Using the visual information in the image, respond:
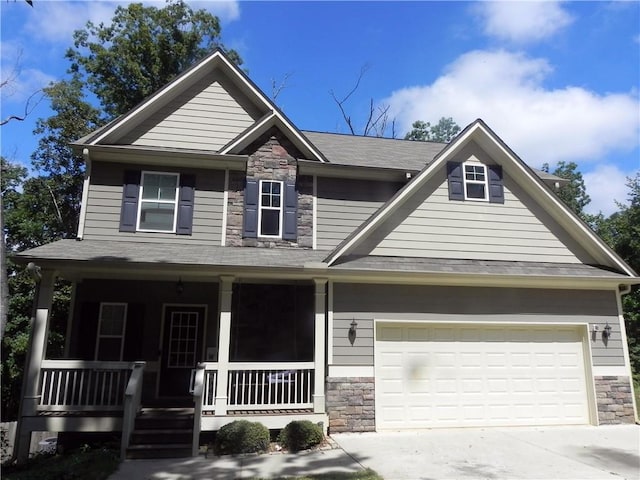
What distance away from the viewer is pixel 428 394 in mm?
9312

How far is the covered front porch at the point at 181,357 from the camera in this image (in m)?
8.14

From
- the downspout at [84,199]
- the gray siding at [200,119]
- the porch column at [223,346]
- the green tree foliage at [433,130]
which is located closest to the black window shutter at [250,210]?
the gray siding at [200,119]

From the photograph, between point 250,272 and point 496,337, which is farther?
point 496,337

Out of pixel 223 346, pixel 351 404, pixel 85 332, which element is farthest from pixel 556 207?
pixel 85 332

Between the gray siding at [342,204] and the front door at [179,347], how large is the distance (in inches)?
135

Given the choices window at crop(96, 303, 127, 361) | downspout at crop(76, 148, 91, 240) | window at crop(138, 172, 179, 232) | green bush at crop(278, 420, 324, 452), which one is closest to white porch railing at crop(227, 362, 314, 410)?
green bush at crop(278, 420, 324, 452)

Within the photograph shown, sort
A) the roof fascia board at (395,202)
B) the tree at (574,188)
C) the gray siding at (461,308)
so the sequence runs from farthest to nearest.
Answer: the tree at (574,188)
the roof fascia board at (395,202)
the gray siding at (461,308)

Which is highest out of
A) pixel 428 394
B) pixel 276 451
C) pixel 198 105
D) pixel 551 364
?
pixel 198 105

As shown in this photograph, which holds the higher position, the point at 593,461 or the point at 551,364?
the point at 551,364

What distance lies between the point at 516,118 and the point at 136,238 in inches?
516

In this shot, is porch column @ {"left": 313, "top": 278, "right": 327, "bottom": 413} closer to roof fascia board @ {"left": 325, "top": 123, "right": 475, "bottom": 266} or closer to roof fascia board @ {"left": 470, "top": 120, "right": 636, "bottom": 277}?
roof fascia board @ {"left": 325, "top": 123, "right": 475, "bottom": 266}

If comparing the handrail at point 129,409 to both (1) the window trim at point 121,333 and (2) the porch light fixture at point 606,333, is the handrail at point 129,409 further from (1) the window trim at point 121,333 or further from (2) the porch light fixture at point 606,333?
(2) the porch light fixture at point 606,333

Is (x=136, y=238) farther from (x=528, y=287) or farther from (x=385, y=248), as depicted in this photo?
(x=528, y=287)

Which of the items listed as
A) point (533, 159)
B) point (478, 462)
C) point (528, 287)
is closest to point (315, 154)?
point (528, 287)
